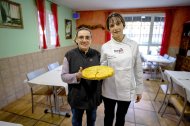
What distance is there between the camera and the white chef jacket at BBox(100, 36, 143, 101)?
1113 mm

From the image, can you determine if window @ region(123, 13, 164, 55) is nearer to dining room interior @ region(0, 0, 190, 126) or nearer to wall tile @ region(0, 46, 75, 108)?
dining room interior @ region(0, 0, 190, 126)

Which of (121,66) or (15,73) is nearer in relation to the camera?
(121,66)

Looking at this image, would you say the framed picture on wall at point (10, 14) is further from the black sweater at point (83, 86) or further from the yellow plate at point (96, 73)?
the yellow plate at point (96, 73)

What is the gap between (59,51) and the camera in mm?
4184

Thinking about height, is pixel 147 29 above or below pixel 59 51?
above

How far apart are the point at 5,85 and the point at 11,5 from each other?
155 centimetres

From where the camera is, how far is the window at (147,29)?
15.9ft

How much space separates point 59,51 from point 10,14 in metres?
1.89

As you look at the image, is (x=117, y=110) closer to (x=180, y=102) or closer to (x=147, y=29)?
(x=180, y=102)

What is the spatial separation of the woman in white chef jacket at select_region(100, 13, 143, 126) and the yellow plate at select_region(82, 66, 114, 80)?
0.13m

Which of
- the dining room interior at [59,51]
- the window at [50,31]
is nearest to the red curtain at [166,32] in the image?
the dining room interior at [59,51]

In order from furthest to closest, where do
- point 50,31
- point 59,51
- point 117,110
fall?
point 59,51, point 50,31, point 117,110

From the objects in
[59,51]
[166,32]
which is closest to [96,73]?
[59,51]

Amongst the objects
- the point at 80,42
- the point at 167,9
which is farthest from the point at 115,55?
the point at 167,9
